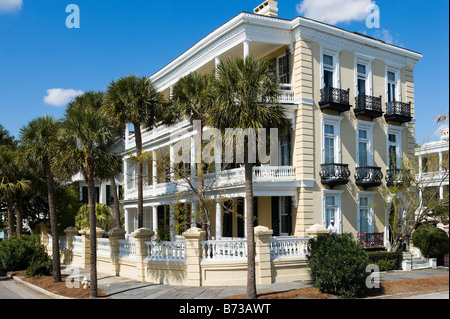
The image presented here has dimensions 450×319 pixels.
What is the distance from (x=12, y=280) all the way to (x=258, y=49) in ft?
58.5

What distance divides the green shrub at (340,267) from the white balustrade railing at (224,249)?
2812 millimetres

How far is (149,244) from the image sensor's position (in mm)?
19469

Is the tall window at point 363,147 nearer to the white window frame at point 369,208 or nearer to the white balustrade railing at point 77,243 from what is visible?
the white window frame at point 369,208

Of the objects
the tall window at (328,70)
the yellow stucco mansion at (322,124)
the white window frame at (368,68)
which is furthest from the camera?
the white window frame at (368,68)

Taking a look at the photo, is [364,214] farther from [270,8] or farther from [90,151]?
[90,151]

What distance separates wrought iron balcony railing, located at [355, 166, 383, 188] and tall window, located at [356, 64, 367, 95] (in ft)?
14.6

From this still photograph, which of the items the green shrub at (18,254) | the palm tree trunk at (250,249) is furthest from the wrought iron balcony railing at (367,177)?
the green shrub at (18,254)

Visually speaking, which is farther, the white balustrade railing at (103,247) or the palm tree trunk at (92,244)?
the white balustrade railing at (103,247)

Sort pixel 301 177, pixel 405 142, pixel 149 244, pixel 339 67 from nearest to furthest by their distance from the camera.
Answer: pixel 149 244 < pixel 301 177 < pixel 339 67 < pixel 405 142

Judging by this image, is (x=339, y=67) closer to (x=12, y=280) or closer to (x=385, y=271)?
(x=385, y=271)

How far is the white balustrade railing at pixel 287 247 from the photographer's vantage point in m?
18.4

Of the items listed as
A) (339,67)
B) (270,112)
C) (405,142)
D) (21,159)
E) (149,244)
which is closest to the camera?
(270,112)

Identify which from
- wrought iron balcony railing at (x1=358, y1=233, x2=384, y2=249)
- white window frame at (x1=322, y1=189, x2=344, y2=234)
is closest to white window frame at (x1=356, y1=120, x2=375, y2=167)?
white window frame at (x1=322, y1=189, x2=344, y2=234)

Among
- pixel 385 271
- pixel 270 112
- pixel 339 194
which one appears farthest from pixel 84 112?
pixel 385 271
